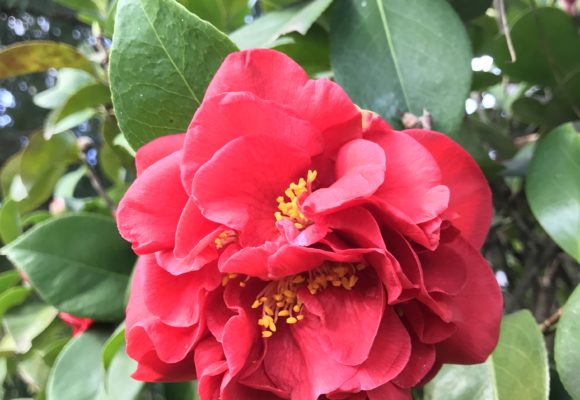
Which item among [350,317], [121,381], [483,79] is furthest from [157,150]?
[483,79]

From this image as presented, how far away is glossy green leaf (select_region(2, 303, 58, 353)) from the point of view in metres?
0.81

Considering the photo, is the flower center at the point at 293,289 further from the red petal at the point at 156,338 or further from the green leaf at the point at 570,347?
the green leaf at the point at 570,347

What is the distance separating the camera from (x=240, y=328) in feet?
1.26

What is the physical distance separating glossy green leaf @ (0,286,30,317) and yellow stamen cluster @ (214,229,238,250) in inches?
21.0

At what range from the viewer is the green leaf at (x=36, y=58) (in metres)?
0.67

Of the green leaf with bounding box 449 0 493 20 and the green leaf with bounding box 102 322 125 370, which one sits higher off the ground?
the green leaf with bounding box 449 0 493 20

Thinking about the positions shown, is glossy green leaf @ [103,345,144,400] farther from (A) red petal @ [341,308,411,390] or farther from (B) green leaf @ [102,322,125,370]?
(A) red petal @ [341,308,411,390]

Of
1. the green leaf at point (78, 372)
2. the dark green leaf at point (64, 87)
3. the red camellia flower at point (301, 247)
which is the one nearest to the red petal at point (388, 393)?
the red camellia flower at point (301, 247)

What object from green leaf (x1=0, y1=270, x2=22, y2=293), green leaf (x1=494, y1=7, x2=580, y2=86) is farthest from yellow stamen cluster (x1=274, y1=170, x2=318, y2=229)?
green leaf (x1=0, y1=270, x2=22, y2=293)

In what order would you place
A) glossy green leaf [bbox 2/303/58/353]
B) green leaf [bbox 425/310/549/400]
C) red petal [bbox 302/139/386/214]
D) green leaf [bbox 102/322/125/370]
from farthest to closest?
glossy green leaf [bbox 2/303/58/353] < green leaf [bbox 102/322/125/370] < green leaf [bbox 425/310/549/400] < red petal [bbox 302/139/386/214]

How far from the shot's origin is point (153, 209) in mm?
400

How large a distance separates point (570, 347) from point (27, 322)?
655 millimetres

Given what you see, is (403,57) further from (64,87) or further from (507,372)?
(64,87)

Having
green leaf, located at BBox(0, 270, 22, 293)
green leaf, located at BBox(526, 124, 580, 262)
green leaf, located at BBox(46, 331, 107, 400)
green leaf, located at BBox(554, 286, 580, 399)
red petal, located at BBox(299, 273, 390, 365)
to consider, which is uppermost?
red petal, located at BBox(299, 273, 390, 365)
